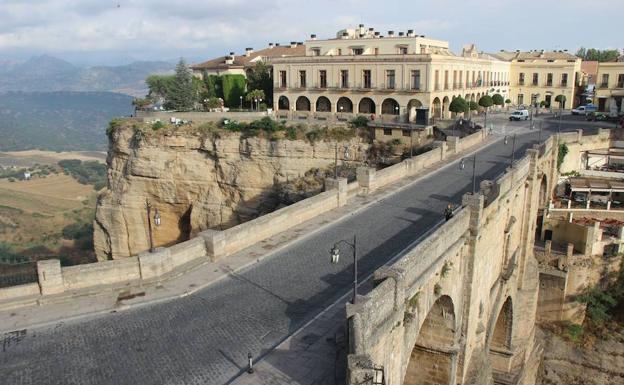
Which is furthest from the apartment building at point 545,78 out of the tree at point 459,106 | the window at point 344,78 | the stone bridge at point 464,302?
the stone bridge at point 464,302

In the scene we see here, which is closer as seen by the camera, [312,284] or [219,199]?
[312,284]

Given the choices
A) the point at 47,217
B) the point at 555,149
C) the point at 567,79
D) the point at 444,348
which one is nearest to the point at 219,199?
the point at 555,149

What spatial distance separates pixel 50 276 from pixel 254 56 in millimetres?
60105

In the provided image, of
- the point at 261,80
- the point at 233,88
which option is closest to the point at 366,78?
the point at 261,80

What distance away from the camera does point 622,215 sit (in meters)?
35.5

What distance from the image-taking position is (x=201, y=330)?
1275 centimetres

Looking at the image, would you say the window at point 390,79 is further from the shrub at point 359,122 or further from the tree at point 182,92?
the tree at point 182,92

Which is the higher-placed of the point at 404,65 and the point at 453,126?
the point at 404,65

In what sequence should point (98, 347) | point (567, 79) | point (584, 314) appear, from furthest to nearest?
point (567, 79)
point (584, 314)
point (98, 347)

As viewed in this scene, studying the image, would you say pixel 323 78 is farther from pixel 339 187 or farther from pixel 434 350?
pixel 434 350

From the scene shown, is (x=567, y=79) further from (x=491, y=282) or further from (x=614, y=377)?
(x=491, y=282)

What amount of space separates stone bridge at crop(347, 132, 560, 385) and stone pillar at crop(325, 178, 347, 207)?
5.94m

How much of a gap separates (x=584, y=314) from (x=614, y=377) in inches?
156

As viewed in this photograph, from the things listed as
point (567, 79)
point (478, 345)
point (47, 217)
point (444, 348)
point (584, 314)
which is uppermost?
point (567, 79)
